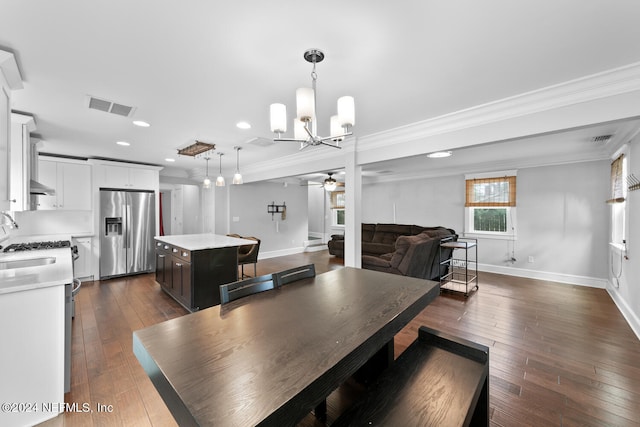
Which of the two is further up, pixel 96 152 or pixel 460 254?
pixel 96 152

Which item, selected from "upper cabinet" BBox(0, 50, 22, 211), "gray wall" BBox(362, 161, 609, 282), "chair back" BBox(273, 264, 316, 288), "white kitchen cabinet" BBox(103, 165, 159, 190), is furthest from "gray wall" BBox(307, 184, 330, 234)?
"upper cabinet" BBox(0, 50, 22, 211)

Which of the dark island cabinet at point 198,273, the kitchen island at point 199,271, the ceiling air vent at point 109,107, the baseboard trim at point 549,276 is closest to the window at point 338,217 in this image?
the baseboard trim at point 549,276

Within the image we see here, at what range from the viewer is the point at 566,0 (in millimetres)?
1370

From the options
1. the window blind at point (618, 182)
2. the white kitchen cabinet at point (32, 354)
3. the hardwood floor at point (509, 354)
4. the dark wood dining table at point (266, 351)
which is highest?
the window blind at point (618, 182)

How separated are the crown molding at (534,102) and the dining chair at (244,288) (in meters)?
2.53

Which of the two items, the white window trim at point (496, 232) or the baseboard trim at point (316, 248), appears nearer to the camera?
the white window trim at point (496, 232)

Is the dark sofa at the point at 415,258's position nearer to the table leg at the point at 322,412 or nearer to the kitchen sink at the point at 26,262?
the table leg at the point at 322,412

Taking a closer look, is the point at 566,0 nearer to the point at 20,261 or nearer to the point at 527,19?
the point at 527,19

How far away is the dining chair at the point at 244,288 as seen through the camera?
1.50 m

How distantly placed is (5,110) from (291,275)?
240cm

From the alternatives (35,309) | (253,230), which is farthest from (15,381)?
(253,230)

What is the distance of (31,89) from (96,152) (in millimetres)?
2734

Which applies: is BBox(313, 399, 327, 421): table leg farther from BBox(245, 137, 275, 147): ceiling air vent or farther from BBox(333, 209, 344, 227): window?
BBox(333, 209, 344, 227): window

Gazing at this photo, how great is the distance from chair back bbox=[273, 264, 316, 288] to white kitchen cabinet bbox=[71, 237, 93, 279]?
5003 millimetres
